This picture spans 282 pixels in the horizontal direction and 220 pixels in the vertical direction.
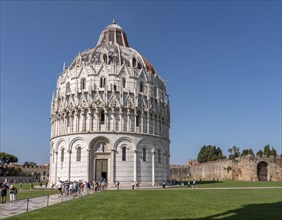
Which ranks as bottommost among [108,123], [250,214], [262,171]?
[250,214]

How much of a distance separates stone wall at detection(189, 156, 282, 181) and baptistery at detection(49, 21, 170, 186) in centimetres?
2869

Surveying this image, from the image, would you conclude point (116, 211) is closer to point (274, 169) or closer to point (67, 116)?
point (67, 116)

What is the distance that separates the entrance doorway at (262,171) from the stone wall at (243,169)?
1.18 m

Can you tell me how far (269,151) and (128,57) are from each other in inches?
2349

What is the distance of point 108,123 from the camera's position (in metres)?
45.8

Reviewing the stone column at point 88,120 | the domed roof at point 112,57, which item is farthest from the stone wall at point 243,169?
the stone column at point 88,120

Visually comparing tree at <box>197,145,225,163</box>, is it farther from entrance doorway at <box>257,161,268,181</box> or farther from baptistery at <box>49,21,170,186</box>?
baptistery at <box>49,21,170,186</box>

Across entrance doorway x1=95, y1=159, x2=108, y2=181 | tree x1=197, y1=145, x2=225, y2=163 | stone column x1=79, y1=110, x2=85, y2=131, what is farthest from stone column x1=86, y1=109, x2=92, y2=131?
tree x1=197, y1=145, x2=225, y2=163

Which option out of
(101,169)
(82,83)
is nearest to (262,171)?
(101,169)

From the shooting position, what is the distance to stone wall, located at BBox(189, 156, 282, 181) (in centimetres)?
7088

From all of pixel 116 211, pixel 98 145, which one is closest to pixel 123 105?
pixel 98 145

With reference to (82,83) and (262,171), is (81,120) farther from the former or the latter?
(262,171)

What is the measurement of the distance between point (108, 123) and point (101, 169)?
22.2ft

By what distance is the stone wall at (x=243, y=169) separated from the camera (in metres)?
70.9
